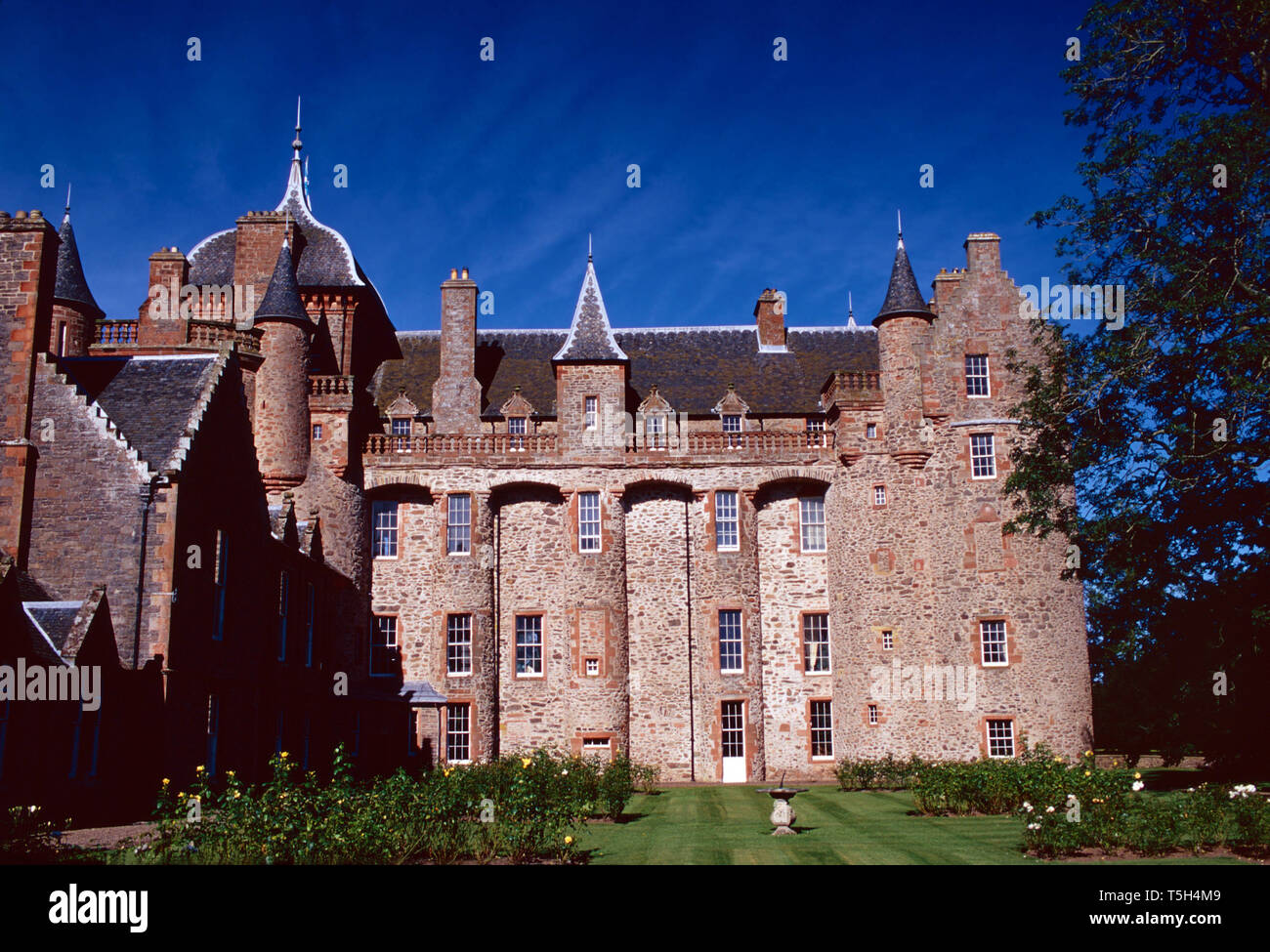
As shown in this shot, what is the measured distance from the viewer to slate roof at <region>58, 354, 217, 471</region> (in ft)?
74.8

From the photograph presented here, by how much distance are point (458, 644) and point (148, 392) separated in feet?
54.1

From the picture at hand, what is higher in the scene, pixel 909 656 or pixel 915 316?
pixel 915 316

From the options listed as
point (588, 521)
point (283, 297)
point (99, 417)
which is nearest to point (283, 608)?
point (99, 417)

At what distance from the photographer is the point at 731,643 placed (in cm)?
3853

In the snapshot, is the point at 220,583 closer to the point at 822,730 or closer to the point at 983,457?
the point at 822,730

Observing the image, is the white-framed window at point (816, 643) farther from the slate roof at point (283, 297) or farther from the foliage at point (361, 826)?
the foliage at point (361, 826)

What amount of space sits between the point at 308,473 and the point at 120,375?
1254 cm

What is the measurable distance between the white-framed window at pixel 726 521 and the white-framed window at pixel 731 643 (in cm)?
246

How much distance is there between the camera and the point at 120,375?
81.4 feet

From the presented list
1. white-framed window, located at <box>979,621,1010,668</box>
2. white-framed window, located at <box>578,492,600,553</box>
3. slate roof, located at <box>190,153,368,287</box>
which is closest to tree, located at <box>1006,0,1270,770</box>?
white-framed window, located at <box>979,621,1010,668</box>

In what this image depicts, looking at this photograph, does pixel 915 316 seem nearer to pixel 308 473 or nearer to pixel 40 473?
pixel 308 473

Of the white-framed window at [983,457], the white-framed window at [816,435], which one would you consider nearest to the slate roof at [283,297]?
the white-framed window at [816,435]

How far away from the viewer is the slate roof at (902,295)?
37.2 m
